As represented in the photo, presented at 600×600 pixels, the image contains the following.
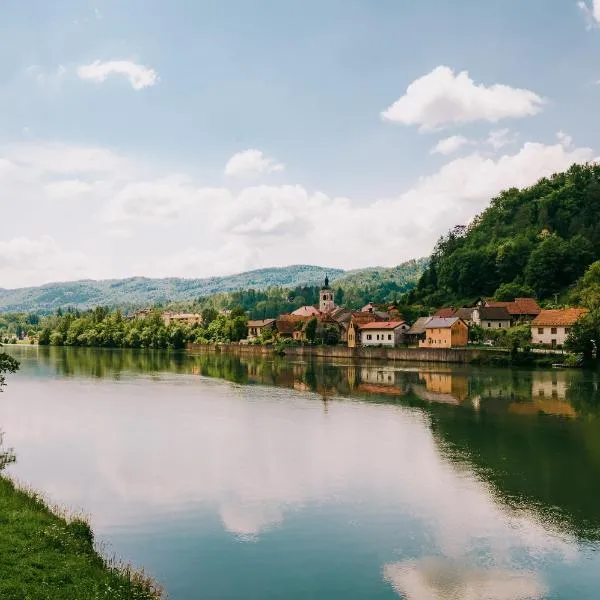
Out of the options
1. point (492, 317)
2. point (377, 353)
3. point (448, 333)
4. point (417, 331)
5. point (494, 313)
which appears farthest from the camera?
point (417, 331)

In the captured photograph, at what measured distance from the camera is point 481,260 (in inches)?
4820

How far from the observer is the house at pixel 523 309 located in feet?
318

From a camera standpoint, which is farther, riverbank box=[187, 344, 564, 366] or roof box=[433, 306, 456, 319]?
roof box=[433, 306, 456, 319]

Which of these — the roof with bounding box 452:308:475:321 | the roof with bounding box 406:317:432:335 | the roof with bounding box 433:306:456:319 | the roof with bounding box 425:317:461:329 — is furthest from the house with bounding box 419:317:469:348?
the roof with bounding box 433:306:456:319

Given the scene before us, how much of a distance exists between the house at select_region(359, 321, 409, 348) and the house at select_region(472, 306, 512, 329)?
12428 mm

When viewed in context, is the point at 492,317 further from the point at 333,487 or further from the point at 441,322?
the point at 333,487

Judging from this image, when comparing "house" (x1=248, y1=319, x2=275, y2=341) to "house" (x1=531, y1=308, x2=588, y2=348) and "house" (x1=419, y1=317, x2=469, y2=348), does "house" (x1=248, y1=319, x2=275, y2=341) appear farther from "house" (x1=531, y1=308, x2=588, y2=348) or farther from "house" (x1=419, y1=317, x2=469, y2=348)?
"house" (x1=531, y1=308, x2=588, y2=348)

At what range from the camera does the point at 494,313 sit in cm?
9838

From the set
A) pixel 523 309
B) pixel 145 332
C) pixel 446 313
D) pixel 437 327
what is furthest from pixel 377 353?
pixel 145 332

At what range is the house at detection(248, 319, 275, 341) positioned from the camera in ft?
435

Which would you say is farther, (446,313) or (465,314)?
(446,313)

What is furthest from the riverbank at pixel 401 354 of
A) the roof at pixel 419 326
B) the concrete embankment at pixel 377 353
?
the roof at pixel 419 326

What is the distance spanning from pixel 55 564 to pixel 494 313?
91.1m

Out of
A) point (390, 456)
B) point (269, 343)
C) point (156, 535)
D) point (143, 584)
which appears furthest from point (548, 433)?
point (269, 343)
